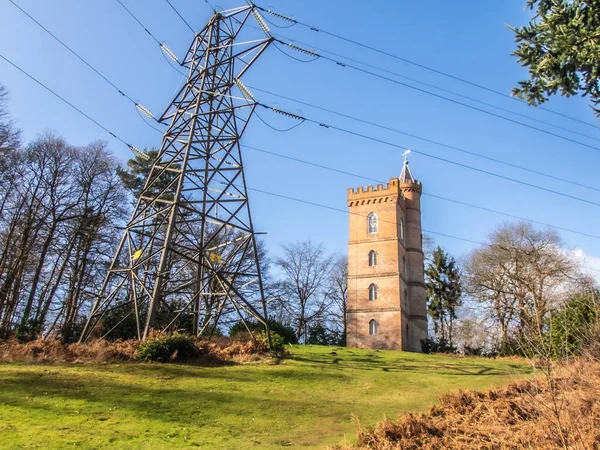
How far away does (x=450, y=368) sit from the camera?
18531 mm

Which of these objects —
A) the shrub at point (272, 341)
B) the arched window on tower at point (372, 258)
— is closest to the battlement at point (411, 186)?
the arched window on tower at point (372, 258)

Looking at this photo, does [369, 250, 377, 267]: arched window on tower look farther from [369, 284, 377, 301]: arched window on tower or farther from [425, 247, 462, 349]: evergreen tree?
[425, 247, 462, 349]: evergreen tree

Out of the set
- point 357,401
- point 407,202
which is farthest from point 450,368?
point 407,202

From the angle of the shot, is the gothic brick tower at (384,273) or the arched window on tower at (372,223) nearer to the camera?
the gothic brick tower at (384,273)

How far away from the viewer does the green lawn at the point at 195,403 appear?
747 cm

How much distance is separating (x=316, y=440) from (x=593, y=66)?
738 centimetres

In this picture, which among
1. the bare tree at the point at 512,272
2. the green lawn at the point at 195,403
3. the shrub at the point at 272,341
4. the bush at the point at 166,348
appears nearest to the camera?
the green lawn at the point at 195,403

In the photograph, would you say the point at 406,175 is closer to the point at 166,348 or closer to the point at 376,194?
the point at 376,194

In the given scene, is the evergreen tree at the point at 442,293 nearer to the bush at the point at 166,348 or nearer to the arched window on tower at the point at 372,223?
the arched window on tower at the point at 372,223

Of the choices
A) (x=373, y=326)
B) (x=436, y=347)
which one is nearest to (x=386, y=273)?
(x=373, y=326)

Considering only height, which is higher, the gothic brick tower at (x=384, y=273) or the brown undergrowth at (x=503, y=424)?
the gothic brick tower at (x=384, y=273)

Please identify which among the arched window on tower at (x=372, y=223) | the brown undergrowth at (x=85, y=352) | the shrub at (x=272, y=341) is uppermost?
the arched window on tower at (x=372, y=223)

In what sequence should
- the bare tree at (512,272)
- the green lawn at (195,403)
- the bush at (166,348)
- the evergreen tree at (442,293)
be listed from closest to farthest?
the green lawn at (195,403), the bush at (166,348), the bare tree at (512,272), the evergreen tree at (442,293)

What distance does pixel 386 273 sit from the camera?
4038 cm
